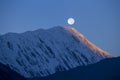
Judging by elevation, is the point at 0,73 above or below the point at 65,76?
above

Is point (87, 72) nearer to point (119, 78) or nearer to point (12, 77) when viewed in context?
point (119, 78)

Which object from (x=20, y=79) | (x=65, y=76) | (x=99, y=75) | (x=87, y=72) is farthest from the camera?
(x=65, y=76)

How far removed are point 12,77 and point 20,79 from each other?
4442 millimetres

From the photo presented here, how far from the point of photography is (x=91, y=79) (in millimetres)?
168875

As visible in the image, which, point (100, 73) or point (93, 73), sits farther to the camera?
point (93, 73)

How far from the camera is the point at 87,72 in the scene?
615 ft

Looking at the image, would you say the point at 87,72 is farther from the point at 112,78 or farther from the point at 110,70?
the point at 112,78

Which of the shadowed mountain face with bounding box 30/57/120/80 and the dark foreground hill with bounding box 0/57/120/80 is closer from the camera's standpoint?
the dark foreground hill with bounding box 0/57/120/80

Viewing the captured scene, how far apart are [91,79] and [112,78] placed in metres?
13.5

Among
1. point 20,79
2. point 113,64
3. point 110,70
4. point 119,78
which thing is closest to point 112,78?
point 119,78

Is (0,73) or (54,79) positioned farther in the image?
(54,79)

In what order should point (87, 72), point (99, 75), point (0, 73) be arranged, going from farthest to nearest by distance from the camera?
point (87, 72) → point (99, 75) → point (0, 73)

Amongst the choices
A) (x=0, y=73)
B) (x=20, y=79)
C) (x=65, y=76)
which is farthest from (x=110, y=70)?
(x=0, y=73)

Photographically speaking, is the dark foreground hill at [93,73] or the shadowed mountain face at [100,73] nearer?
the dark foreground hill at [93,73]
